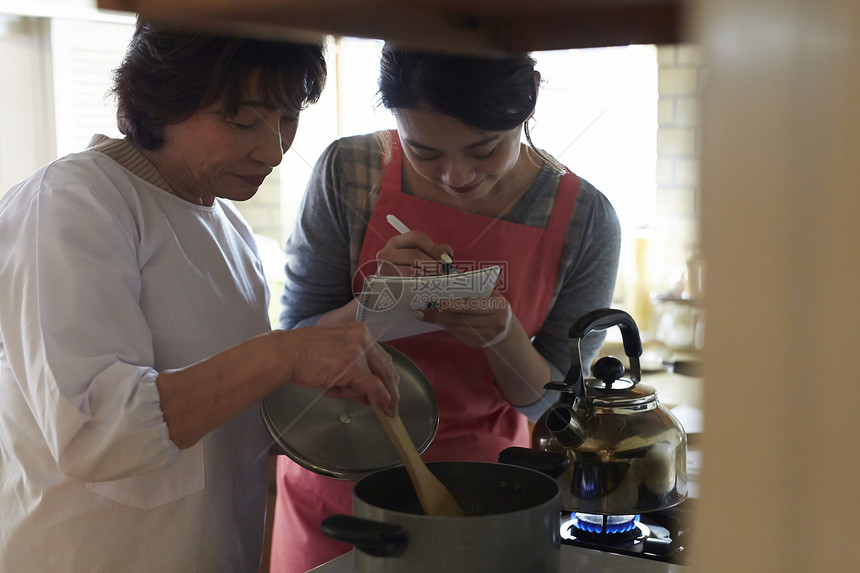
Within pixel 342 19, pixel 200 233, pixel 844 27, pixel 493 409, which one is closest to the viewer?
pixel 844 27

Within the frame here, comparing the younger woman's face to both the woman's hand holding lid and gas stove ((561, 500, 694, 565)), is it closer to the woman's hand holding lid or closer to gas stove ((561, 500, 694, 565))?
the woman's hand holding lid

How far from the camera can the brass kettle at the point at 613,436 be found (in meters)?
0.71

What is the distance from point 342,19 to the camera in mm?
332

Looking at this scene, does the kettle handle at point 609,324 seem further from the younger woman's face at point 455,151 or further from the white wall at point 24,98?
the white wall at point 24,98

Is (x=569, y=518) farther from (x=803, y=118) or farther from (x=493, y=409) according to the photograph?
(x=803, y=118)

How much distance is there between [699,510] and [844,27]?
0.34ft

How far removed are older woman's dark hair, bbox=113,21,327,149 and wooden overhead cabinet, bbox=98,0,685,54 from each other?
0.73 feet

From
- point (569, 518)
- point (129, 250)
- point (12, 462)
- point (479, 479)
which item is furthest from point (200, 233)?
point (569, 518)

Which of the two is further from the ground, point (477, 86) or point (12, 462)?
point (477, 86)

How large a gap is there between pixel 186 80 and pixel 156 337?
0.82 feet

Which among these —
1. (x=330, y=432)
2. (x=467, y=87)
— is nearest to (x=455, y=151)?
(x=467, y=87)

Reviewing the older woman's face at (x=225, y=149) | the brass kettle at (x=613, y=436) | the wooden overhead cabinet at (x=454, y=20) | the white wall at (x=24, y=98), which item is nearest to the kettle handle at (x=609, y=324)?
the brass kettle at (x=613, y=436)

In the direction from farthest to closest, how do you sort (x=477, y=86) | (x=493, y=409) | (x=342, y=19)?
(x=493, y=409)
(x=477, y=86)
(x=342, y=19)

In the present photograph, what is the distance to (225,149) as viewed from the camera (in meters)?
0.74
